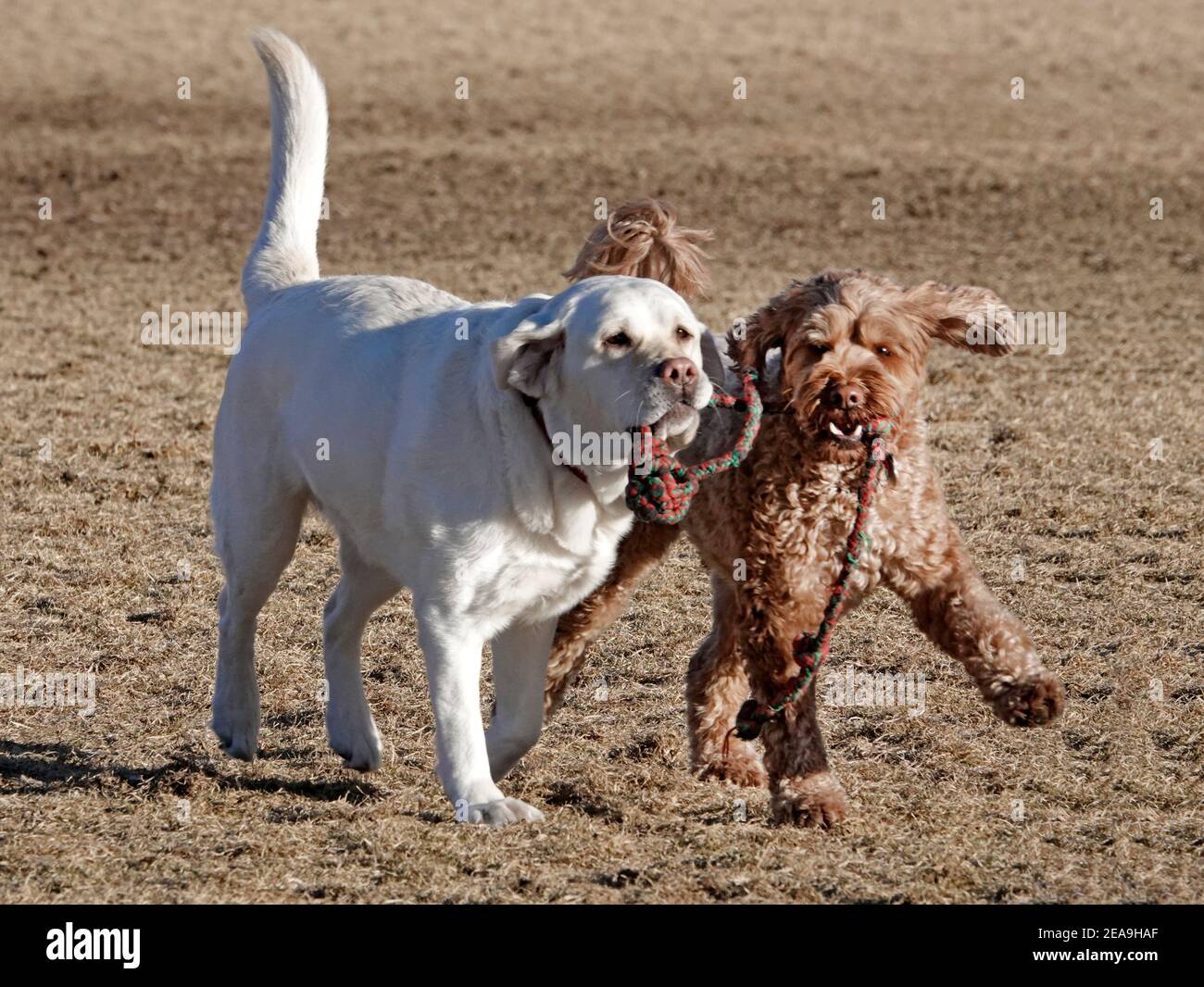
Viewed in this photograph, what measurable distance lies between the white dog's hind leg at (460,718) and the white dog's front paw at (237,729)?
0.82 metres

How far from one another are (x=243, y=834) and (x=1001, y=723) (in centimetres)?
228

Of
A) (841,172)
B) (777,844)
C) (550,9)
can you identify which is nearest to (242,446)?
(777,844)

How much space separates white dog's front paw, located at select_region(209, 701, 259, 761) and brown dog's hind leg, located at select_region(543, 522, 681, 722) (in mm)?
866

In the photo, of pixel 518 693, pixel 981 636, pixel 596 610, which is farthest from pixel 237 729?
pixel 981 636

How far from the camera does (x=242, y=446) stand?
4844 millimetres

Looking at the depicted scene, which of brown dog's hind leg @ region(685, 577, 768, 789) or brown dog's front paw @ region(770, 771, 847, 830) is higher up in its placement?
brown dog's hind leg @ region(685, 577, 768, 789)

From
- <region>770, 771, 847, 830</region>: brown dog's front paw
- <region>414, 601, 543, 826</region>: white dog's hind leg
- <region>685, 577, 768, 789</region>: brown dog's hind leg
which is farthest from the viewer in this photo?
<region>685, 577, 768, 789</region>: brown dog's hind leg

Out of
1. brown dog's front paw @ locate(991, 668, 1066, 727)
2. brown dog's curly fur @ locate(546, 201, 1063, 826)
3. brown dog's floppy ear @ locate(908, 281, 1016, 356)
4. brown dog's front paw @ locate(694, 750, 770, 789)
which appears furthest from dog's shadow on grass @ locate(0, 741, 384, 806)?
brown dog's floppy ear @ locate(908, 281, 1016, 356)

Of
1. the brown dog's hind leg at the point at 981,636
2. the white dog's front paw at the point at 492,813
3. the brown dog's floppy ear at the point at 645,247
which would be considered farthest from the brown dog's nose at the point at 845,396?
the white dog's front paw at the point at 492,813

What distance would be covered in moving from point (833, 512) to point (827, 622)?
0.29m

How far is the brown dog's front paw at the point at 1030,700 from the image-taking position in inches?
178

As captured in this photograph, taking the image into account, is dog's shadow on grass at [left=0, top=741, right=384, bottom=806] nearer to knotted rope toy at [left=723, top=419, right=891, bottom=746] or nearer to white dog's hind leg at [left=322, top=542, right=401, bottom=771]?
white dog's hind leg at [left=322, top=542, right=401, bottom=771]

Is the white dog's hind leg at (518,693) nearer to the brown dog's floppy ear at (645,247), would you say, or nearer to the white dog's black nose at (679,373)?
the white dog's black nose at (679,373)

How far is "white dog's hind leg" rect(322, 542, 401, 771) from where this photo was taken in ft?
15.9
